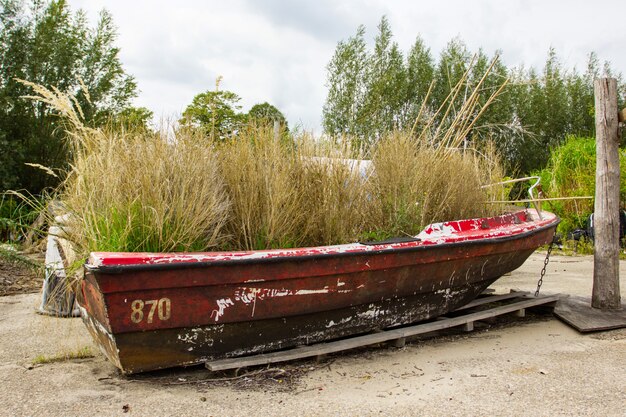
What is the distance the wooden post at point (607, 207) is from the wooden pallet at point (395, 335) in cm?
51

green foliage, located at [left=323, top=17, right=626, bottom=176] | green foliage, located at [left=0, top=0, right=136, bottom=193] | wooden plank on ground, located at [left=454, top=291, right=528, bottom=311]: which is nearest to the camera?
wooden plank on ground, located at [left=454, top=291, right=528, bottom=311]

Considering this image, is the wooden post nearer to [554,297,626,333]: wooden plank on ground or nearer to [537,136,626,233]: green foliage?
[554,297,626,333]: wooden plank on ground

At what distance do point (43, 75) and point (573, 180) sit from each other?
43.6 ft

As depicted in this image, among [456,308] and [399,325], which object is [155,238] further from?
[456,308]

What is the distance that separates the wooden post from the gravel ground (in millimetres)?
775

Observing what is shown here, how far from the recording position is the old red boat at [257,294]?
3.48m

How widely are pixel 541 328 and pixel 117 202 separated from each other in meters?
4.22

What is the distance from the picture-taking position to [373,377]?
397 centimetres

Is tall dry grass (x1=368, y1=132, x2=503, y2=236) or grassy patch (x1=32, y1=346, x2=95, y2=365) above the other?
tall dry grass (x1=368, y1=132, x2=503, y2=236)

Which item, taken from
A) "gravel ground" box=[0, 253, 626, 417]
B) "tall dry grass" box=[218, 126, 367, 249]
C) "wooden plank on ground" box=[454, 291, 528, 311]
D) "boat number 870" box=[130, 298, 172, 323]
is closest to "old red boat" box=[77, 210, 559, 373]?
"boat number 870" box=[130, 298, 172, 323]

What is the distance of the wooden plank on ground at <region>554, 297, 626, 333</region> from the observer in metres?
5.29

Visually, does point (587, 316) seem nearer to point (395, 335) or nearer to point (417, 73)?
Result: point (395, 335)

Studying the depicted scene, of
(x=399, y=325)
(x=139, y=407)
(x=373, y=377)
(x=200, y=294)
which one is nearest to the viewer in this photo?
(x=139, y=407)

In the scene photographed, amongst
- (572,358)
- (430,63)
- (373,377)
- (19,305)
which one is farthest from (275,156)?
(430,63)
